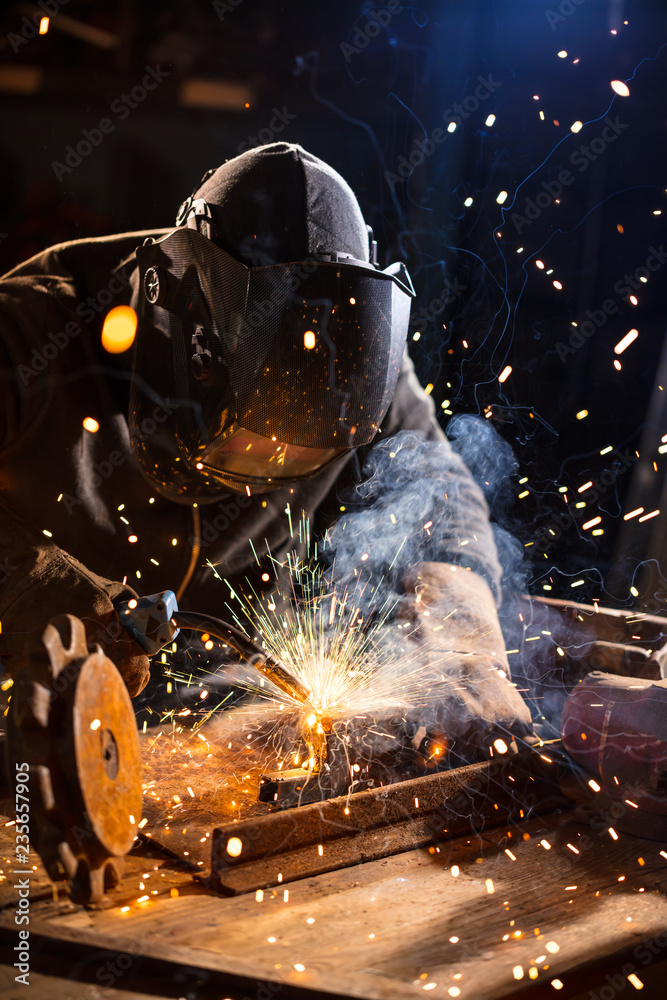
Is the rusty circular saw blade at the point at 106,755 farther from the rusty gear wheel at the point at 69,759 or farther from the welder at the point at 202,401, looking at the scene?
the welder at the point at 202,401

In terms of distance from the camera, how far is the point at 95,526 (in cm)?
213

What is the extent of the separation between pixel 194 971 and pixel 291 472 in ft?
3.91

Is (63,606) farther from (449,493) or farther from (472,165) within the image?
(472,165)

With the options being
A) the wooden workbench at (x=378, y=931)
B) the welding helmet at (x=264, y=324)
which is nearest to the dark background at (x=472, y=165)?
the welding helmet at (x=264, y=324)

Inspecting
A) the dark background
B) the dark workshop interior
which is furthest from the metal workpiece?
the dark background

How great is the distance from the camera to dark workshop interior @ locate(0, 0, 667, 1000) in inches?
43.0

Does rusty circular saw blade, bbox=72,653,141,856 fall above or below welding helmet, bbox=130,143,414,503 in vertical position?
below

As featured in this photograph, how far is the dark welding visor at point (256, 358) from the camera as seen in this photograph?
64.6 inches

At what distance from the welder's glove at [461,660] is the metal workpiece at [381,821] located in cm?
11

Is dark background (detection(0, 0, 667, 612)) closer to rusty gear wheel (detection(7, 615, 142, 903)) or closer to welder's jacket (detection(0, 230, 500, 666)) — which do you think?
welder's jacket (detection(0, 230, 500, 666))

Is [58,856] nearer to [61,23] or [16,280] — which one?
[16,280]

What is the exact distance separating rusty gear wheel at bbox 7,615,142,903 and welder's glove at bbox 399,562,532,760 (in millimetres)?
816

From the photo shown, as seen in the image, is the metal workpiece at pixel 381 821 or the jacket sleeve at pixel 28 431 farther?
the jacket sleeve at pixel 28 431

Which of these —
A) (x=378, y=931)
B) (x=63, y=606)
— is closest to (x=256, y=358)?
(x=63, y=606)
